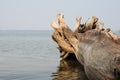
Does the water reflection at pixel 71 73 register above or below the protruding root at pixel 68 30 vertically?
below

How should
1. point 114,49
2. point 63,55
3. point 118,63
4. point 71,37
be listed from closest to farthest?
point 118,63 → point 114,49 → point 71,37 → point 63,55

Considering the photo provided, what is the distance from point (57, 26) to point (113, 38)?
9.55 metres

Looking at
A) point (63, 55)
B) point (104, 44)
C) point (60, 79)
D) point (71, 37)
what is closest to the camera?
point (104, 44)

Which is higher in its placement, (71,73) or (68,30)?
(68,30)

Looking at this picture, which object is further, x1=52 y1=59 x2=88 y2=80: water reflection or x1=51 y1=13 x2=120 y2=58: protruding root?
x1=51 y1=13 x2=120 y2=58: protruding root

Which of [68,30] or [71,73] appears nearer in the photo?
[71,73]

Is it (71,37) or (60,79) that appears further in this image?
(71,37)

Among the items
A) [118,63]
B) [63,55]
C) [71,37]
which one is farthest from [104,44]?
[63,55]

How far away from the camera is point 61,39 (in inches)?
763

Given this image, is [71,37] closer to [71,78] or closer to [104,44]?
[71,78]

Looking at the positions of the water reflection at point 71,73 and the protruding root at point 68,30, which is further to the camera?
the protruding root at point 68,30

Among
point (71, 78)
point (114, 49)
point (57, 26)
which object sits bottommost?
point (71, 78)

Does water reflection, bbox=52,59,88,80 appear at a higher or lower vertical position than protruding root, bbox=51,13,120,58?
lower

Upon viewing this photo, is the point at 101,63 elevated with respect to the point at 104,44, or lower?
lower
